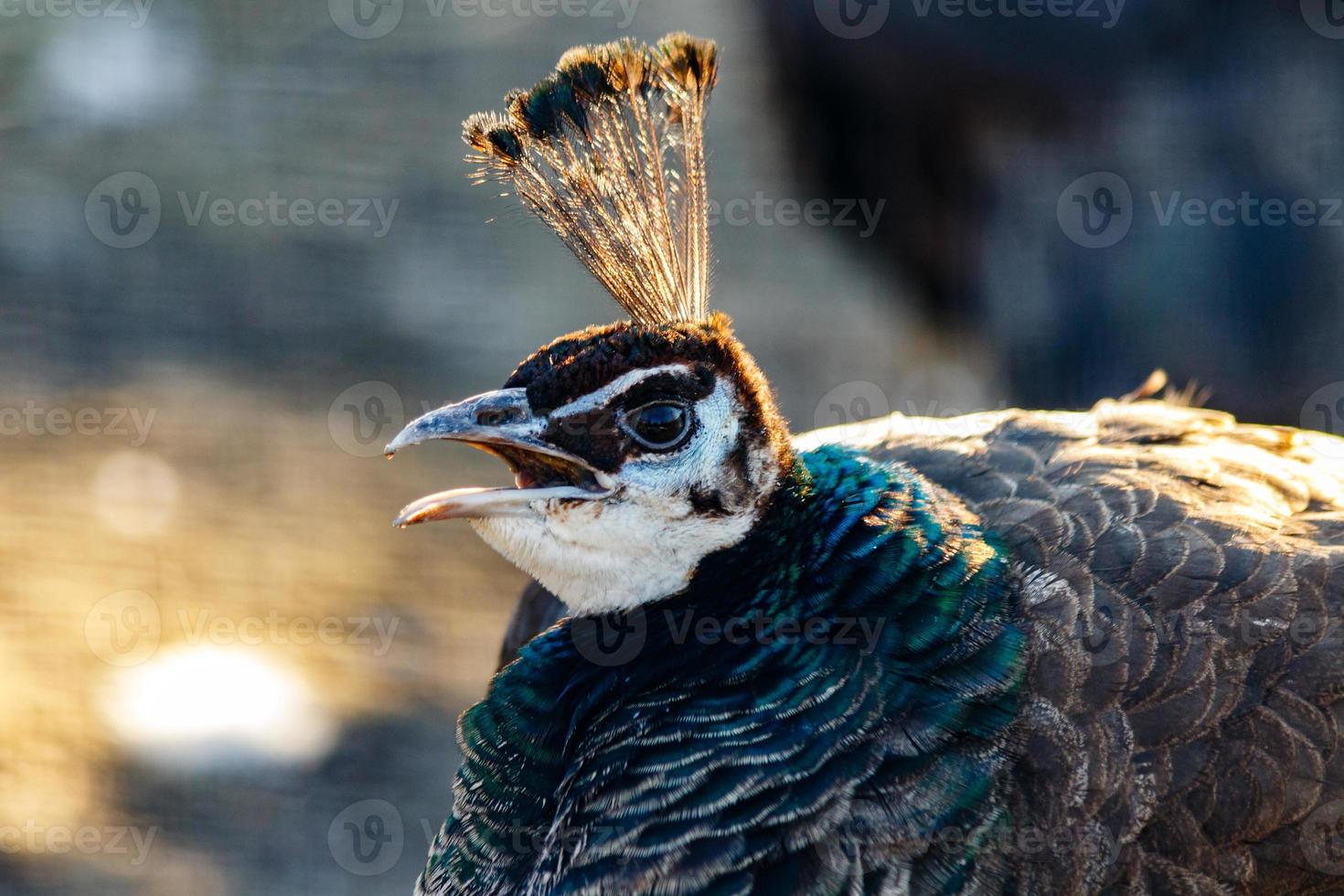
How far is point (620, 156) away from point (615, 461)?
21.0 inches

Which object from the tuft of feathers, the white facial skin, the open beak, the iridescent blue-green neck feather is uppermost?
the tuft of feathers

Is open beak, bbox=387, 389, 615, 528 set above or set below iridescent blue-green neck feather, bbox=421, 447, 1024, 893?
above

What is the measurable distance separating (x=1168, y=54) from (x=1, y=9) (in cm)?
547

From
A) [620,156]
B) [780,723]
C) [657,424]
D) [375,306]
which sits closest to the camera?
[780,723]

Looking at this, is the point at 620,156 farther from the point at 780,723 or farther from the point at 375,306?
the point at 375,306

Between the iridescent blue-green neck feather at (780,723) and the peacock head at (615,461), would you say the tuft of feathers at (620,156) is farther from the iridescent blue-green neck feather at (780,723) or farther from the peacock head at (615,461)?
the iridescent blue-green neck feather at (780,723)

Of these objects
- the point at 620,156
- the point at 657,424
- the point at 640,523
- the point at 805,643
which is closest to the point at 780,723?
the point at 805,643

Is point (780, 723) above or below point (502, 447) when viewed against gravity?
below

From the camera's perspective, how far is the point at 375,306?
5613 mm

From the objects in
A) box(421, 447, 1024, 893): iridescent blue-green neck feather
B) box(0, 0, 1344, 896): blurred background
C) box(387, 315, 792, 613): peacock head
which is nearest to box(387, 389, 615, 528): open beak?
box(387, 315, 792, 613): peacock head

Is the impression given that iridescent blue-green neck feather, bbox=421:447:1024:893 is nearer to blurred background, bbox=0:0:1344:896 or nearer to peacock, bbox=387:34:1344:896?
peacock, bbox=387:34:1344:896

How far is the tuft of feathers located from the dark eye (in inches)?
8.0

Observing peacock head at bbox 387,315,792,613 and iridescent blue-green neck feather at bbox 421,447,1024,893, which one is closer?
iridescent blue-green neck feather at bbox 421,447,1024,893

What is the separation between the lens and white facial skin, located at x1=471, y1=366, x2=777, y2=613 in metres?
1.90
